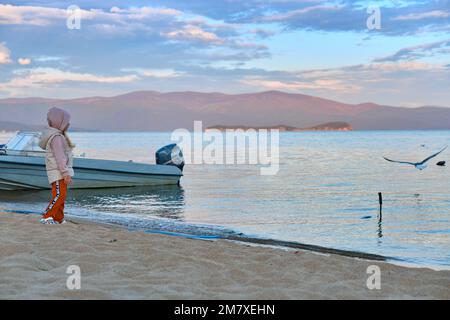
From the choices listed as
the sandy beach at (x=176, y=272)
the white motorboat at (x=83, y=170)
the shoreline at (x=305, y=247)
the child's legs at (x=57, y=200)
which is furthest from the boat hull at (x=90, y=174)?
the sandy beach at (x=176, y=272)

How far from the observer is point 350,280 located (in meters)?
6.32

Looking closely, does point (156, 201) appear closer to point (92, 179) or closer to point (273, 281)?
point (92, 179)

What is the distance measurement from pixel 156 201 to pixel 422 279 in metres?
13.8

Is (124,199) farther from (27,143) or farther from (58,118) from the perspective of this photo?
(58,118)

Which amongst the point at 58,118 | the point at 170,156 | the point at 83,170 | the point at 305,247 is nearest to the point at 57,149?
the point at 58,118

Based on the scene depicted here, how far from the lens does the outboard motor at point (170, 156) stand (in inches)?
1002

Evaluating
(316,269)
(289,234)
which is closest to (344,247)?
(289,234)

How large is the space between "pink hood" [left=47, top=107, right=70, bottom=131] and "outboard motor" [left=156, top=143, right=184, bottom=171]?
16004 mm

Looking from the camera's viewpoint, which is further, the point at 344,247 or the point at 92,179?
the point at 92,179

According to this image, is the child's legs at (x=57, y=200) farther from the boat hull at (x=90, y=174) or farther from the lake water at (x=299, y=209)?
the boat hull at (x=90, y=174)

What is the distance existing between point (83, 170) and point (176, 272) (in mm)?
17167

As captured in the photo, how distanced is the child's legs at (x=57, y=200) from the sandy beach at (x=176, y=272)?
847 millimetres
